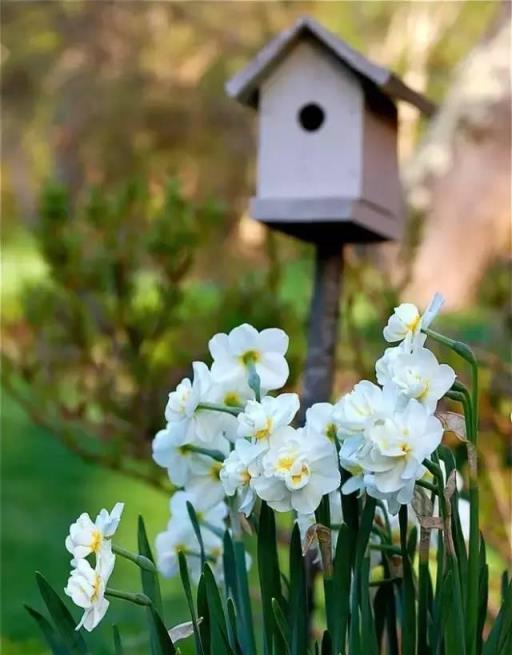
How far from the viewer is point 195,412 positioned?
1.12m

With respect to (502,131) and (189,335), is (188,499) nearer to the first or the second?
(189,335)

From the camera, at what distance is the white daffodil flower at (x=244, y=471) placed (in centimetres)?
97

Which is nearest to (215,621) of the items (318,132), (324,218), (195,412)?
(195,412)

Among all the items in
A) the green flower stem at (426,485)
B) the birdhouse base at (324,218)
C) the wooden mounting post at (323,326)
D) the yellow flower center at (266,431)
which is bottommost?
the green flower stem at (426,485)

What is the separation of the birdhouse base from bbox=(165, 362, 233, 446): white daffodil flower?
30.2 inches

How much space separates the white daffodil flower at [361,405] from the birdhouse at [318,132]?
2.91 feet

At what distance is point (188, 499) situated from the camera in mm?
1226

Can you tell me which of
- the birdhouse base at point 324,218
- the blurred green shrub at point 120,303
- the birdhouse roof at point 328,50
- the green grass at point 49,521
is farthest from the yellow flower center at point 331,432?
the green grass at point 49,521

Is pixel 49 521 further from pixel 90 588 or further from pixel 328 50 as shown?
pixel 90 588

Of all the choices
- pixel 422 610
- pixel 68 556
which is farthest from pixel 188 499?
pixel 68 556

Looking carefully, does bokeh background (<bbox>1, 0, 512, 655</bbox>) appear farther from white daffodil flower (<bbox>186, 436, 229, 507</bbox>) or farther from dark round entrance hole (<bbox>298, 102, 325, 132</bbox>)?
dark round entrance hole (<bbox>298, 102, 325, 132</bbox>)

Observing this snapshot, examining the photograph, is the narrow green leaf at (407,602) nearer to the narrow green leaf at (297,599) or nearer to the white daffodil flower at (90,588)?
the narrow green leaf at (297,599)

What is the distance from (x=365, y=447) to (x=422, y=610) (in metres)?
0.27

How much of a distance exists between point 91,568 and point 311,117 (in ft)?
4.12
